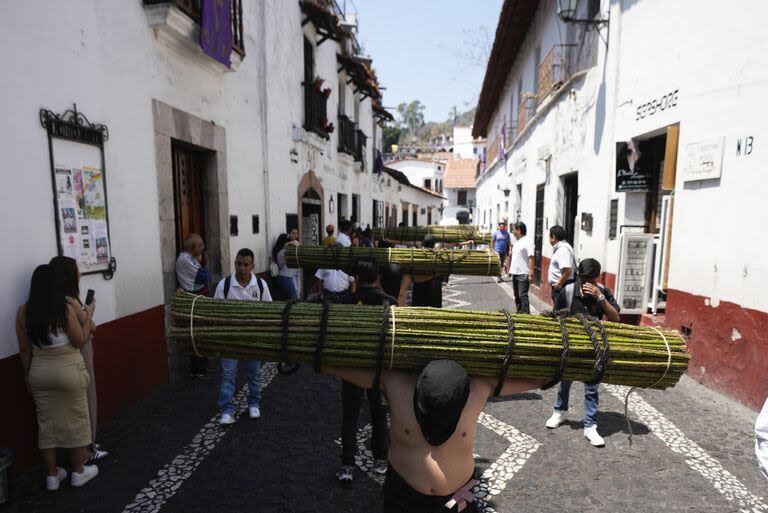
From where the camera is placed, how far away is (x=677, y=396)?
4.80 m

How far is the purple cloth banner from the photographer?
519cm

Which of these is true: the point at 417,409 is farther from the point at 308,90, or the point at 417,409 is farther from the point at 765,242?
the point at 308,90

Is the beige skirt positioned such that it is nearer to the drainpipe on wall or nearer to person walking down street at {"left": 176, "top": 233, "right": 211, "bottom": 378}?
person walking down street at {"left": 176, "top": 233, "right": 211, "bottom": 378}

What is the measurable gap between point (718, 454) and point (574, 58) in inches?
290

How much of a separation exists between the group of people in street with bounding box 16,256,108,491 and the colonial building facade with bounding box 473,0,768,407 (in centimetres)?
584

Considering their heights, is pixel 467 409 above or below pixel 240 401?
above

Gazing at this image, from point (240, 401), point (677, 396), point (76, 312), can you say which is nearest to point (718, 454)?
point (677, 396)

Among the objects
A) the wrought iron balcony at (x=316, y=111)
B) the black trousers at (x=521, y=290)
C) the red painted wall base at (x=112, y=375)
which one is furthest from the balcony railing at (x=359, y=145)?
the red painted wall base at (x=112, y=375)

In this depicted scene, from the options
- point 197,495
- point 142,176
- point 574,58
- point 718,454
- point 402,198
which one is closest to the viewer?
point 197,495

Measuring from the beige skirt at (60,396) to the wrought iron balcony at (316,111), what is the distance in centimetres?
710

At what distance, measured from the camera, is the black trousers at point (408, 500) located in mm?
1984

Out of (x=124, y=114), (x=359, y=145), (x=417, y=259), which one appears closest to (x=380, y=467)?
(x=417, y=259)

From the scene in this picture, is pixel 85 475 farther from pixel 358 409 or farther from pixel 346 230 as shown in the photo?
pixel 346 230

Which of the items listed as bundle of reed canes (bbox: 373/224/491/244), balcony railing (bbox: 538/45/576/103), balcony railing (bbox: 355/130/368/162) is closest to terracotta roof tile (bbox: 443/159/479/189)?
balcony railing (bbox: 355/130/368/162)
